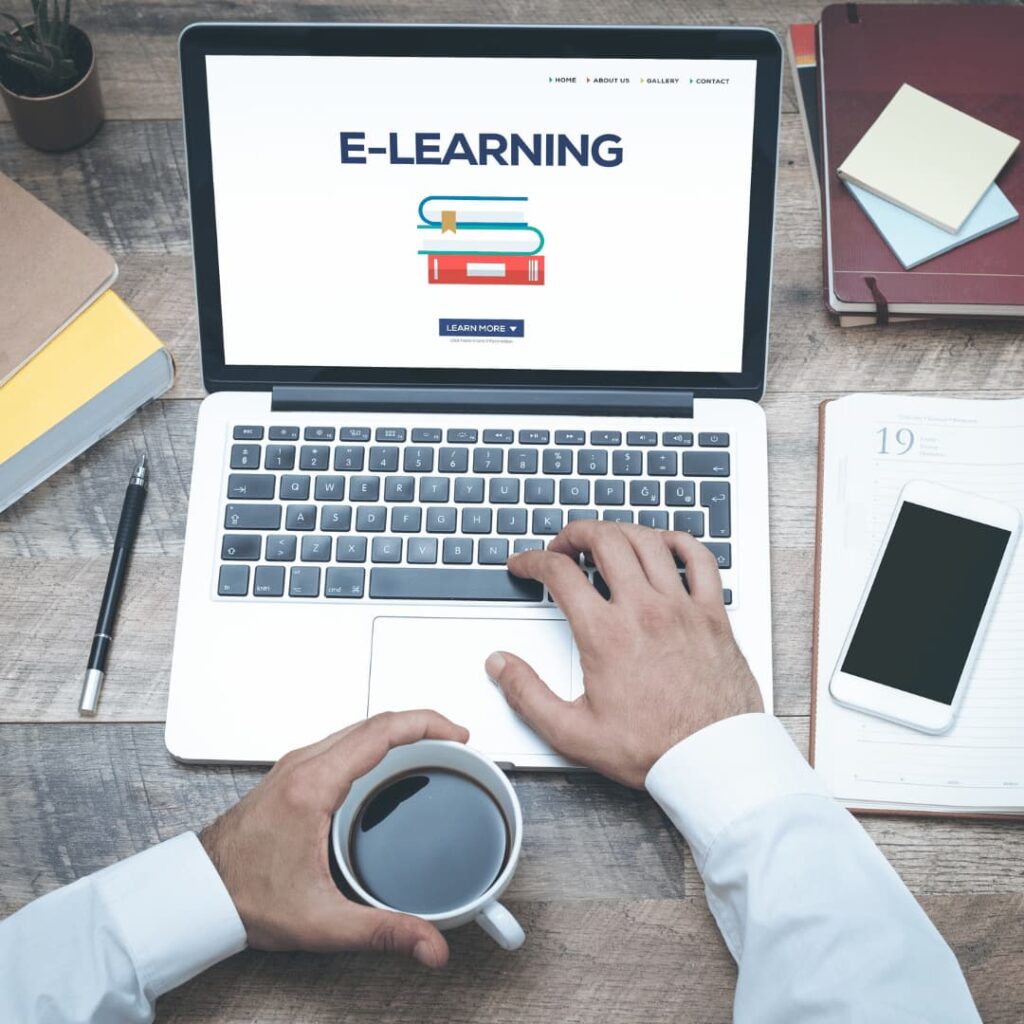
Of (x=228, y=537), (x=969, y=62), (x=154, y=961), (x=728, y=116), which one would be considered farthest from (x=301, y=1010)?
(x=969, y=62)

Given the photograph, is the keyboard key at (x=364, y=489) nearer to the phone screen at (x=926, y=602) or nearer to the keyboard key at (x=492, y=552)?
the keyboard key at (x=492, y=552)

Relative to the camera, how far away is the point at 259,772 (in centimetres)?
91

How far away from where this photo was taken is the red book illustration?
0.96 meters

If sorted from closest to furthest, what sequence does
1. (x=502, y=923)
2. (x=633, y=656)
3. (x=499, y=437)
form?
(x=502, y=923), (x=633, y=656), (x=499, y=437)

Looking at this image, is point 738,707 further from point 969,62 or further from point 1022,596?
point 969,62

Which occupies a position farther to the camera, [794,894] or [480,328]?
[480,328]

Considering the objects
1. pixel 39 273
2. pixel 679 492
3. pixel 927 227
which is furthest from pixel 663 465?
pixel 39 273

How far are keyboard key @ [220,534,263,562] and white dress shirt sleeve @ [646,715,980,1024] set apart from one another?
379mm

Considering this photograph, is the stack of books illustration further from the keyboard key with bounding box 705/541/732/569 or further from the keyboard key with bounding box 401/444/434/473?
the keyboard key with bounding box 705/541/732/569

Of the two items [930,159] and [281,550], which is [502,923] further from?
[930,159]

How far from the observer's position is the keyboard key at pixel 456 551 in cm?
94

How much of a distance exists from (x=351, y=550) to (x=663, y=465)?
0.28 metres

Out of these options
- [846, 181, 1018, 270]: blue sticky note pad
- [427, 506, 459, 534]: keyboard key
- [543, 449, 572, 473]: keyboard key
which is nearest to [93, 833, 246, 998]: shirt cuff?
[427, 506, 459, 534]: keyboard key

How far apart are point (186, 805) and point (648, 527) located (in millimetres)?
443
